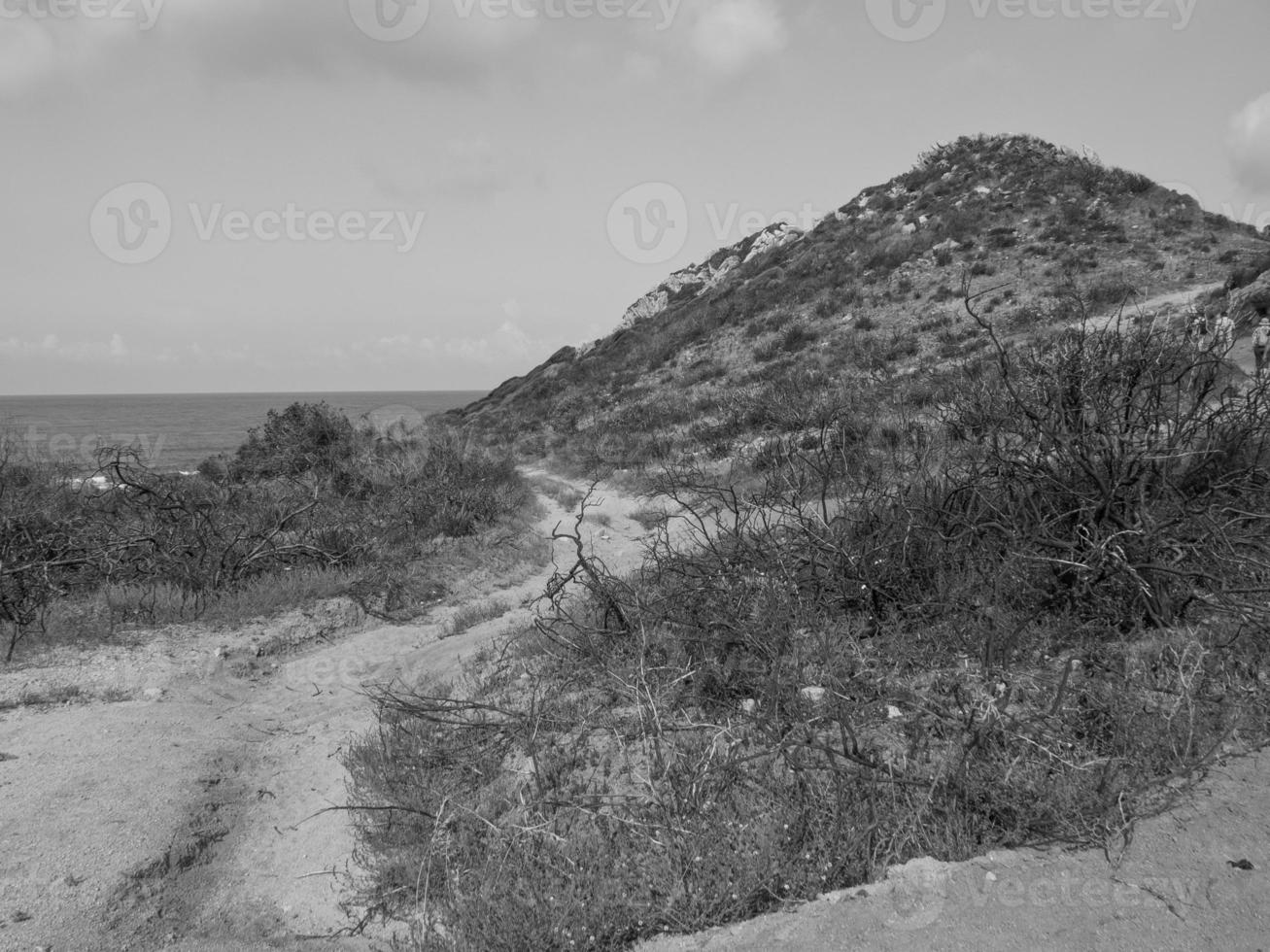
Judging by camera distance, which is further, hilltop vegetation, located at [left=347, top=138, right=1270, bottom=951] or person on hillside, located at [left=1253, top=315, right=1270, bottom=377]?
person on hillside, located at [left=1253, top=315, right=1270, bottom=377]

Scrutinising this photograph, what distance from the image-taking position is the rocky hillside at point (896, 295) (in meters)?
18.8

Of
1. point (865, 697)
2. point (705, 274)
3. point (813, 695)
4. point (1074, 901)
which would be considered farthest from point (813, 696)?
point (705, 274)

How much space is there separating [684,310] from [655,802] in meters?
35.1

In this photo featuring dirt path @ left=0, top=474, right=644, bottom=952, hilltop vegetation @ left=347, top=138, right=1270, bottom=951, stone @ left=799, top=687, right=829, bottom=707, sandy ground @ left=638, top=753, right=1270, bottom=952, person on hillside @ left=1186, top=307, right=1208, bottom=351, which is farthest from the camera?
person on hillside @ left=1186, top=307, right=1208, bottom=351

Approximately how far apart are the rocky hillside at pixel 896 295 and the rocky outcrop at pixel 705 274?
4196 mm

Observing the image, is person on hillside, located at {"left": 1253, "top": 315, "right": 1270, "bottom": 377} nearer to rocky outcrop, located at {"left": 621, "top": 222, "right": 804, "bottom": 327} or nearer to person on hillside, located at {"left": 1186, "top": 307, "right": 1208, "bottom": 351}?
person on hillside, located at {"left": 1186, "top": 307, "right": 1208, "bottom": 351}

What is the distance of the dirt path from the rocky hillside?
11006 millimetres

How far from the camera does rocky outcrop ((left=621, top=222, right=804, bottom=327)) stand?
43.1m

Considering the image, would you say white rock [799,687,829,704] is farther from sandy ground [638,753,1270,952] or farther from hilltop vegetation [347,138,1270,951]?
sandy ground [638,753,1270,952]

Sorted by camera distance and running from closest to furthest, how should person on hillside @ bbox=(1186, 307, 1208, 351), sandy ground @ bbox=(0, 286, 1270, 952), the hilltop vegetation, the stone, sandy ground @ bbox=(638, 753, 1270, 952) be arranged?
sandy ground @ bbox=(638, 753, 1270, 952) → sandy ground @ bbox=(0, 286, 1270, 952) → the hilltop vegetation → the stone → person on hillside @ bbox=(1186, 307, 1208, 351)

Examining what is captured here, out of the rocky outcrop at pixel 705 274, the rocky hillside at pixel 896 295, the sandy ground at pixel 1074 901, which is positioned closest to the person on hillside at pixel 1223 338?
the sandy ground at pixel 1074 901

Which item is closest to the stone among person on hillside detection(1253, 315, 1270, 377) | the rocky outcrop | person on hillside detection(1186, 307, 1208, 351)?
person on hillside detection(1186, 307, 1208, 351)

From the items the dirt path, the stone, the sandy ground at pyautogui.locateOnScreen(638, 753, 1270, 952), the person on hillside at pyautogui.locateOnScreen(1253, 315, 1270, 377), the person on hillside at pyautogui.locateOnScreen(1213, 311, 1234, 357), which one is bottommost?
the dirt path

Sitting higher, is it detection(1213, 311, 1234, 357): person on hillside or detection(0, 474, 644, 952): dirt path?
detection(1213, 311, 1234, 357): person on hillside
